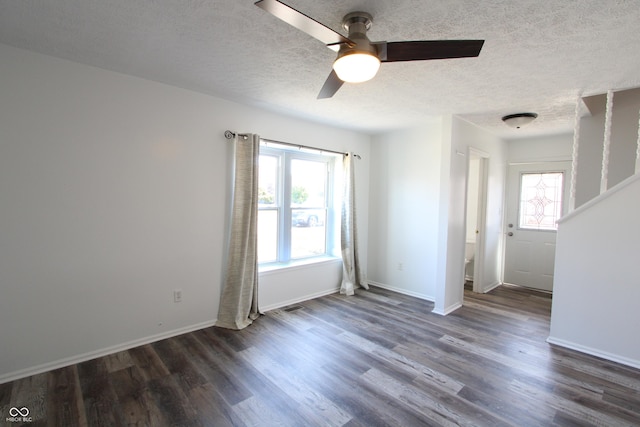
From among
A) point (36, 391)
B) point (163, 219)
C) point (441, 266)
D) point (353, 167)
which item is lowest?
point (36, 391)

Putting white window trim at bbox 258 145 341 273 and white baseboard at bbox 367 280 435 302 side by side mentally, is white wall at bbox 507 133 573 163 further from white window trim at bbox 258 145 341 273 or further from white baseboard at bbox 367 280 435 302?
white window trim at bbox 258 145 341 273

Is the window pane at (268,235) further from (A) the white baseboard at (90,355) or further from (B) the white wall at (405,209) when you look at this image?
(B) the white wall at (405,209)

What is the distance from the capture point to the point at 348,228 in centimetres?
449

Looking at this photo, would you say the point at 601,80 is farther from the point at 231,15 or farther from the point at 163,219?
the point at 163,219

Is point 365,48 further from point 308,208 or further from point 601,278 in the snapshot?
point 601,278

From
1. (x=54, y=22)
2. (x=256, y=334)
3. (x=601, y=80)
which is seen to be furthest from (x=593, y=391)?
(x=54, y=22)

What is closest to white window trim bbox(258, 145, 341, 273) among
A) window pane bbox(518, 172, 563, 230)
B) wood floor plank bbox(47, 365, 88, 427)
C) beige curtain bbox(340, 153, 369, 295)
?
beige curtain bbox(340, 153, 369, 295)

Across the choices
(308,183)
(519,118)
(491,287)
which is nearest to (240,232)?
(308,183)

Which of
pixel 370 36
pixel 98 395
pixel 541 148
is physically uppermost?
pixel 370 36

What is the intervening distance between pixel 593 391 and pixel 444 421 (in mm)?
1310

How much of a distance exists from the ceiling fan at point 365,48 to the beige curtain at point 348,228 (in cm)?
273

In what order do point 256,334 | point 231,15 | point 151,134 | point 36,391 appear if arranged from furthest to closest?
point 256,334
point 151,134
point 36,391
point 231,15

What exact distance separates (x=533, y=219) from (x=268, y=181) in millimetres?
4349

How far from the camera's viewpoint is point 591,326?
2826mm
